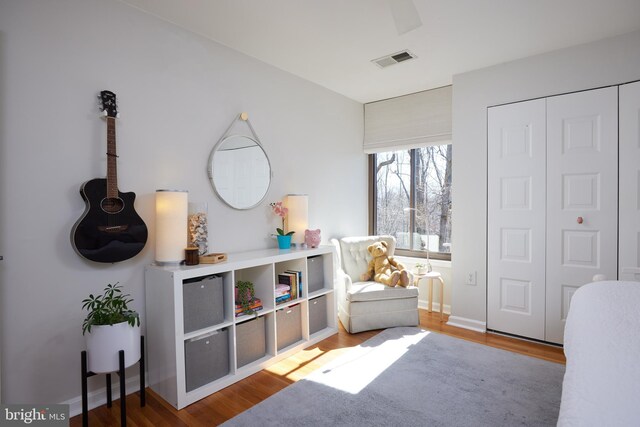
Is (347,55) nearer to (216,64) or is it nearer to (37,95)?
(216,64)

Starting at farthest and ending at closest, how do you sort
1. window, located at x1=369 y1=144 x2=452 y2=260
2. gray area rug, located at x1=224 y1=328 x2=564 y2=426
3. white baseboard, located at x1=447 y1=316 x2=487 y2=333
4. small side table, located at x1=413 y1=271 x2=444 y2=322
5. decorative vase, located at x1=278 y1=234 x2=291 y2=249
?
window, located at x1=369 y1=144 x2=452 y2=260 → small side table, located at x1=413 y1=271 x2=444 y2=322 → white baseboard, located at x1=447 y1=316 x2=487 y2=333 → decorative vase, located at x1=278 y1=234 x2=291 y2=249 → gray area rug, located at x1=224 y1=328 x2=564 y2=426

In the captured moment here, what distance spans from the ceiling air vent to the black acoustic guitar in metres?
2.07

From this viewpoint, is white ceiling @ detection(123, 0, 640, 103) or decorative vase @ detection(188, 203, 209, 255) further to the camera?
decorative vase @ detection(188, 203, 209, 255)

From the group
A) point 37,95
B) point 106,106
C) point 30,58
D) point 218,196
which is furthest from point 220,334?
point 30,58

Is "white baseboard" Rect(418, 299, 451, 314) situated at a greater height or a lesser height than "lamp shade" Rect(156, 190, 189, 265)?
lesser

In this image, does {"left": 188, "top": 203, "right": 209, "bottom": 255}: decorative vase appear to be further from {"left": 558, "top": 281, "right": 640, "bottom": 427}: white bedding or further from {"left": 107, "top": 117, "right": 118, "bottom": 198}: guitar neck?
{"left": 558, "top": 281, "right": 640, "bottom": 427}: white bedding

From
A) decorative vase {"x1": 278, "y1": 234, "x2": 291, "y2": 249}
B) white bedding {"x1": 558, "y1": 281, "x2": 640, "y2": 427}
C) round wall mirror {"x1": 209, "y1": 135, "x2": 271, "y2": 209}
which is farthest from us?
decorative vase {"x1": 278, "y1": 234, "x2": 291, "y2": 249}

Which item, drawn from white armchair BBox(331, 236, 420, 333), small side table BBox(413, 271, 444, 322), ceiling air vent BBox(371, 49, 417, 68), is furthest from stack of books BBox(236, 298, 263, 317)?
ceiling air vent BBox(371, 49, 417, 68)

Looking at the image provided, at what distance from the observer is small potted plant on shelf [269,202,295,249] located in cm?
293

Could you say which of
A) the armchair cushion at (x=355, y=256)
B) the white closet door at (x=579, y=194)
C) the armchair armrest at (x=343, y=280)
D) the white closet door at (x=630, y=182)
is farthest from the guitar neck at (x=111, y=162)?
the white closet door at (x=630, y=182)

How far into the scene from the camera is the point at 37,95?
185cm

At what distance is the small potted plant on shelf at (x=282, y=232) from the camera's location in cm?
293

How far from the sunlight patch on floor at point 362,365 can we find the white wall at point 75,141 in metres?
1.17

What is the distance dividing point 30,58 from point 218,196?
1.31m
